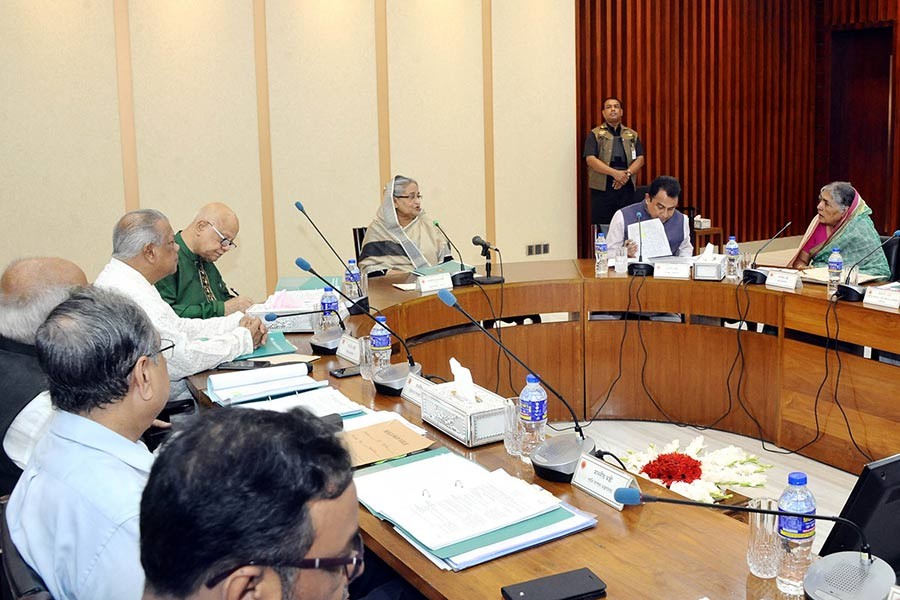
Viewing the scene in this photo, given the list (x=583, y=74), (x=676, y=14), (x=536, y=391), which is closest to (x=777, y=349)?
(x=536, y=391)

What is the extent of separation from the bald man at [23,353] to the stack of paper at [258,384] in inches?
19.4

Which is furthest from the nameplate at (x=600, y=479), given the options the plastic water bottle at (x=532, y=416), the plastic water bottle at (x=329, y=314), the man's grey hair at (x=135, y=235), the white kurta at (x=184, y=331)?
the man's grey hair at (x=135, y=235)

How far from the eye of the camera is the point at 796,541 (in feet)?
4.98

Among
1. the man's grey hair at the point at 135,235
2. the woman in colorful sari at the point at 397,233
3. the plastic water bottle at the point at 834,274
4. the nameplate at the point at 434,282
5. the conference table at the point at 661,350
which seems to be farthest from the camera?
the woman in colorful sari at the point at 397,233

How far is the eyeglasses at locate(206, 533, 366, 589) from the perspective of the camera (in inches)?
36.3

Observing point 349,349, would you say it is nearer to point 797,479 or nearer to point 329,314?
point 329,314

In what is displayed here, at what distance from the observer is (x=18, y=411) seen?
2.27 metres

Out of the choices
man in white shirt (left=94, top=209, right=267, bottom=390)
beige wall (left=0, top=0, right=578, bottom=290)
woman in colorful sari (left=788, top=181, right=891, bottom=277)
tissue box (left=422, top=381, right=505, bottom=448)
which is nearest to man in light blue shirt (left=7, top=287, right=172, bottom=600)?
tissue box (left=422, top=381, right=505, bottom=448)

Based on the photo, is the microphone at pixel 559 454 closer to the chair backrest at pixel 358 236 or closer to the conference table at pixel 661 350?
the conference table at pixel 661 350

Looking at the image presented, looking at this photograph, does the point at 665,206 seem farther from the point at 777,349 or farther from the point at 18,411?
the point at 18,411

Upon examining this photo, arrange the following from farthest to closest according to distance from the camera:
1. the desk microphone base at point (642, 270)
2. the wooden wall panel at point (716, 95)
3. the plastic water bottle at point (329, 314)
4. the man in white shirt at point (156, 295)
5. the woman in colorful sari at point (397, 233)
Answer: the wooden wall panel at point (716, 95)
the woman in colorful sari at point (397, 233)
the desk microphone base at point (642, 270)
the plastic water bottle at point (329, 314)
the man in white shirt at point (156, 295)

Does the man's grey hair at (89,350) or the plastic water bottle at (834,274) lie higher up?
the man's grey hair at (89,350)

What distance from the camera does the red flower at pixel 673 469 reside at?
2865 millimetres

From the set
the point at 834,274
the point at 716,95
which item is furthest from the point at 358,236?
the point at 716,95
